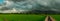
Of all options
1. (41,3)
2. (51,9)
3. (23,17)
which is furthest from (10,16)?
(51,9)

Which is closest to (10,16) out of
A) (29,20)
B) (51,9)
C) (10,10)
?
(10,10)

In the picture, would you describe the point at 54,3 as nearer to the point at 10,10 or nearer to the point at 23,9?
the point at 23,9

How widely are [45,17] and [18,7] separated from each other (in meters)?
0.46

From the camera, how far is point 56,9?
1534mm

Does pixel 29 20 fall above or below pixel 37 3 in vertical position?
below

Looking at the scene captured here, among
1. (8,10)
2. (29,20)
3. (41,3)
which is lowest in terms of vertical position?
(29,20)

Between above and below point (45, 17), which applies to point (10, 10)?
above

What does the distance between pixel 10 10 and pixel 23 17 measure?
0.78ft

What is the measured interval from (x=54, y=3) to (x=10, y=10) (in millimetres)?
723

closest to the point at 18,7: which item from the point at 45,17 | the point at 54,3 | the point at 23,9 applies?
the point at 23,9

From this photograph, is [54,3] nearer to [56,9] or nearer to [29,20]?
[56,9]

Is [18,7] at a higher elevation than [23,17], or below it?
higher

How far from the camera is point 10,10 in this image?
61.1 inches

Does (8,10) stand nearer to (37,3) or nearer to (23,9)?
(23,9)
